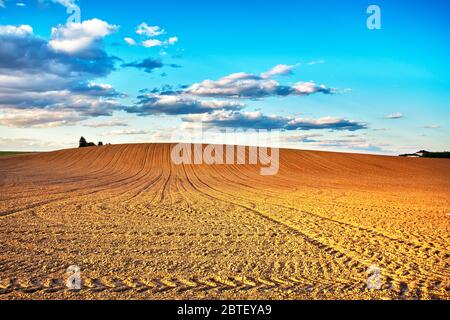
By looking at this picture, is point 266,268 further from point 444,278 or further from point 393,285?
point 444,278

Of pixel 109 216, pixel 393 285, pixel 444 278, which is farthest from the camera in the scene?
pixel 109 216

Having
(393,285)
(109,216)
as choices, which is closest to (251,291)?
(393,285)

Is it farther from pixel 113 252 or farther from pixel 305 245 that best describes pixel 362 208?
pixel 113 252

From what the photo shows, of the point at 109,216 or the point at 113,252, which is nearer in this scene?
the point at 113,252

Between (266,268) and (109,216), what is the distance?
793cm

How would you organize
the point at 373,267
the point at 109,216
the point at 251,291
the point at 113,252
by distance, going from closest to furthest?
the point at 251,291 → the point at 373,267 → the point at 113,252 → the point at 109,216

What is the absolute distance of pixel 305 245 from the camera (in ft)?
35.6

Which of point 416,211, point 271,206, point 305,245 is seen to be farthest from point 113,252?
point 416,211

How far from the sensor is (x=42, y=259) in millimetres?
8938
